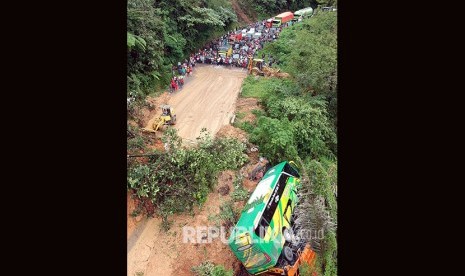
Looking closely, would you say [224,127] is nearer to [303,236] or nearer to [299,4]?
[303,236]

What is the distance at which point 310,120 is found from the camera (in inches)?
756

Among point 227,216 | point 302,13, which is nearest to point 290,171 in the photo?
point 227,216

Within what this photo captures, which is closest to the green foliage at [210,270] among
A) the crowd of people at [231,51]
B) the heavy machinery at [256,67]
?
the crowd of people at [231,51]

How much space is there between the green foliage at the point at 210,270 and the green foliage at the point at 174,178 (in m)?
A: 2.57

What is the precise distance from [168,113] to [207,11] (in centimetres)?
1521

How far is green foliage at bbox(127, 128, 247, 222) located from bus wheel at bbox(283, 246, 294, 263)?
14.0 ft

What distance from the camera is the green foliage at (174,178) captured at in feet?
48.5

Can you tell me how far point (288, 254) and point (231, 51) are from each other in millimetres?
24777

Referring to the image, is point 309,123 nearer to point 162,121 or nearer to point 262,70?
point 162,121

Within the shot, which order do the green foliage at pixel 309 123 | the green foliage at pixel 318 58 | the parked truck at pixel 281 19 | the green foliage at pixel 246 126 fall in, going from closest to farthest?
the green foliage at pixel 309 123 < the green foliage at pixel 246 126 < the green foliage at pixel 318 58 < the parked truck at pixel 281 19

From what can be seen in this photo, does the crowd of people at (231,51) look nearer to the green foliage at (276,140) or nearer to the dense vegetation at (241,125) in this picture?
the dense vegetation at (241,125)

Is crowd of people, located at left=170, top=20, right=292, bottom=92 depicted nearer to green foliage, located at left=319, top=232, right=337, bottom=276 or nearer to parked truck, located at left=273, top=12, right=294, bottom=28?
parked truck, located at left=273, top=12, right=294, bottom=28

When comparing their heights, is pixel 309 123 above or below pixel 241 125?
above

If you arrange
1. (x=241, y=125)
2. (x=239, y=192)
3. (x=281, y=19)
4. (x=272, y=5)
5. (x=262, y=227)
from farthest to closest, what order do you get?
(x=272, y=5) < (x=281, y=19) < (x=241, y=125) < (x=239, y=192) < (x=262, y=227)
